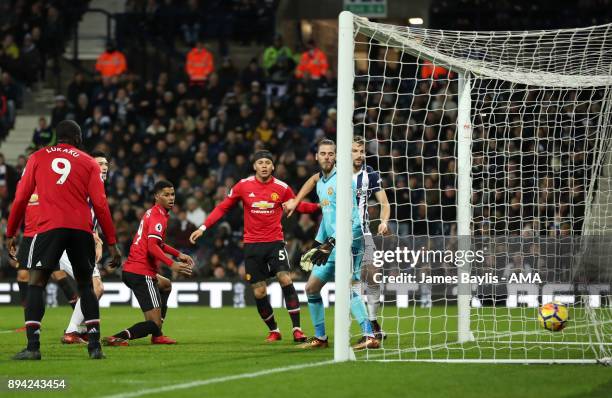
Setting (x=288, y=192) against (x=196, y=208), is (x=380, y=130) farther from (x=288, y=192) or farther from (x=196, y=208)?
(x=288, y=192)

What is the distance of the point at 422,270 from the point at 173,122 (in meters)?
12.3

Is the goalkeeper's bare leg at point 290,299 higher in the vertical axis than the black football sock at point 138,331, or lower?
higher

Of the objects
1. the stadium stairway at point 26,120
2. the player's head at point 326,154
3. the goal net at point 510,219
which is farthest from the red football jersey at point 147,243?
the stadium stairway at point 26,120

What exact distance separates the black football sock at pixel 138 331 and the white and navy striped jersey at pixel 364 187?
2.41 meters

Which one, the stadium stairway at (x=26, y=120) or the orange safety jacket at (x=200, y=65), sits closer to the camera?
the orange safety jacket at (x=200, y=65)

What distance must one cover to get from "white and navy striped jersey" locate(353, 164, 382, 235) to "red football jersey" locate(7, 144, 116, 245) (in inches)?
108

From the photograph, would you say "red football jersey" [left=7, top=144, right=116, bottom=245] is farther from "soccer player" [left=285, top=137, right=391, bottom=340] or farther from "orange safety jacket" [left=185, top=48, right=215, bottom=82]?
"orange safety jacket" [left=185, top=48, right=215, bottom=82]

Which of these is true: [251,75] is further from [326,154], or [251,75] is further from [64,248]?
[64,248]

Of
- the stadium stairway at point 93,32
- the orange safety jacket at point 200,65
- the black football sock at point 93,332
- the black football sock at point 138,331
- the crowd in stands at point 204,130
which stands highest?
the stadium stairway at point 93,32

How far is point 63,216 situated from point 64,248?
0.96ft

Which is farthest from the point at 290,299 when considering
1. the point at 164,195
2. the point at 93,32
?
the point at 93,32

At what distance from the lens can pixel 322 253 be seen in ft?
33.2

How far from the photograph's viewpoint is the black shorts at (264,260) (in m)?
11.8

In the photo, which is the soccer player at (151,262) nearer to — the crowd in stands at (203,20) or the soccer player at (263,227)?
the soccer player at (263,227)
